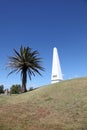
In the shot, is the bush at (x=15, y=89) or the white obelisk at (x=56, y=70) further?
the bush at (x=15, y=89)

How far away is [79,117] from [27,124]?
3.18 metres

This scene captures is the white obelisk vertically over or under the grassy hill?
over

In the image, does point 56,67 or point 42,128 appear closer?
point 42,128

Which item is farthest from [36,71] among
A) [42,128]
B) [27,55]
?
[42,128]

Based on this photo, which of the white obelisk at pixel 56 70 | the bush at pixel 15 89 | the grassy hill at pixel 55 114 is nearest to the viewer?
the grassy hill at pixel 55 114

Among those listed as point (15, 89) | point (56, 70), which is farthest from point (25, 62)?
point (15, 89)

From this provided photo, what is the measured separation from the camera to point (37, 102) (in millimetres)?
19219

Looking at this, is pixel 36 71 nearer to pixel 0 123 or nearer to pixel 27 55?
pixel 27 55

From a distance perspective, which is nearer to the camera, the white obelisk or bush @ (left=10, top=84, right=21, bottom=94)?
the white obelisk

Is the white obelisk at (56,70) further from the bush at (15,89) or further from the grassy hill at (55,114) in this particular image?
the bush at (15,89)

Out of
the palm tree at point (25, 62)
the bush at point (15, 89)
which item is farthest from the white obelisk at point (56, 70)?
the bush at point (15, 89)

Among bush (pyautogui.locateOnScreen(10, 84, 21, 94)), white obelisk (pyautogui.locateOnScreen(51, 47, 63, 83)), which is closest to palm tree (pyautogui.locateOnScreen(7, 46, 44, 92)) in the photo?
white obelisk (pyautogui.locateOnScreen(51, 47, 63, 83))

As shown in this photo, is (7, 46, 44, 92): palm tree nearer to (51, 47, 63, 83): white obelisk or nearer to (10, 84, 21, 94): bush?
(51, 47, 63, 83): white obelisk

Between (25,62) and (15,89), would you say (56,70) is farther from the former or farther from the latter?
(15,89)
